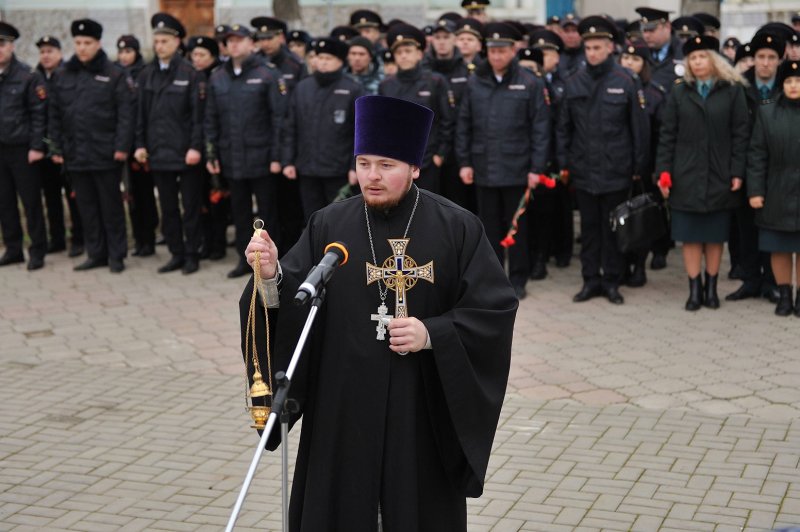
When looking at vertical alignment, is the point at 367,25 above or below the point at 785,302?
above

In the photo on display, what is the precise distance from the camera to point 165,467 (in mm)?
6664

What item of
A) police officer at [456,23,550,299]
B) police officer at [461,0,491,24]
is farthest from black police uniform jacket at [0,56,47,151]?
police officer at [461,0,491,24]

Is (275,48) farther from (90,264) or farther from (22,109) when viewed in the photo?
→ (90,264)

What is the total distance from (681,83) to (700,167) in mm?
674

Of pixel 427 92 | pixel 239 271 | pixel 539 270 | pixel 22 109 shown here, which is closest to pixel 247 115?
pixel 239 271

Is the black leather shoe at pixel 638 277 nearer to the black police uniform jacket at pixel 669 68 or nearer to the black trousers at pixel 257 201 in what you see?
the black police uniform jacket at pixel 669 68

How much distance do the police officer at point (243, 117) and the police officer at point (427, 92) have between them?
3.61ft

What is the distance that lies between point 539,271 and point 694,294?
1753mm

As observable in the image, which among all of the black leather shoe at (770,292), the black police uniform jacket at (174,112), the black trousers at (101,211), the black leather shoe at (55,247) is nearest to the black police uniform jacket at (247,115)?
the black police uniform jacket at (174,112)

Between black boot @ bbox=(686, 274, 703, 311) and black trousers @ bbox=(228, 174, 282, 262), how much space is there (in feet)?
12.8

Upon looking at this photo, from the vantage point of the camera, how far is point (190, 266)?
1184 cm

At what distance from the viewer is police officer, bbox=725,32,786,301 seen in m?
10.2

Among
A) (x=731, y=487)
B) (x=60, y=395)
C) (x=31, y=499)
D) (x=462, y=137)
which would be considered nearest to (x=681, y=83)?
(x=462, y=137)

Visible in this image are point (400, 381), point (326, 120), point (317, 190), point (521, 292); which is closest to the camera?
point (400, 381)
